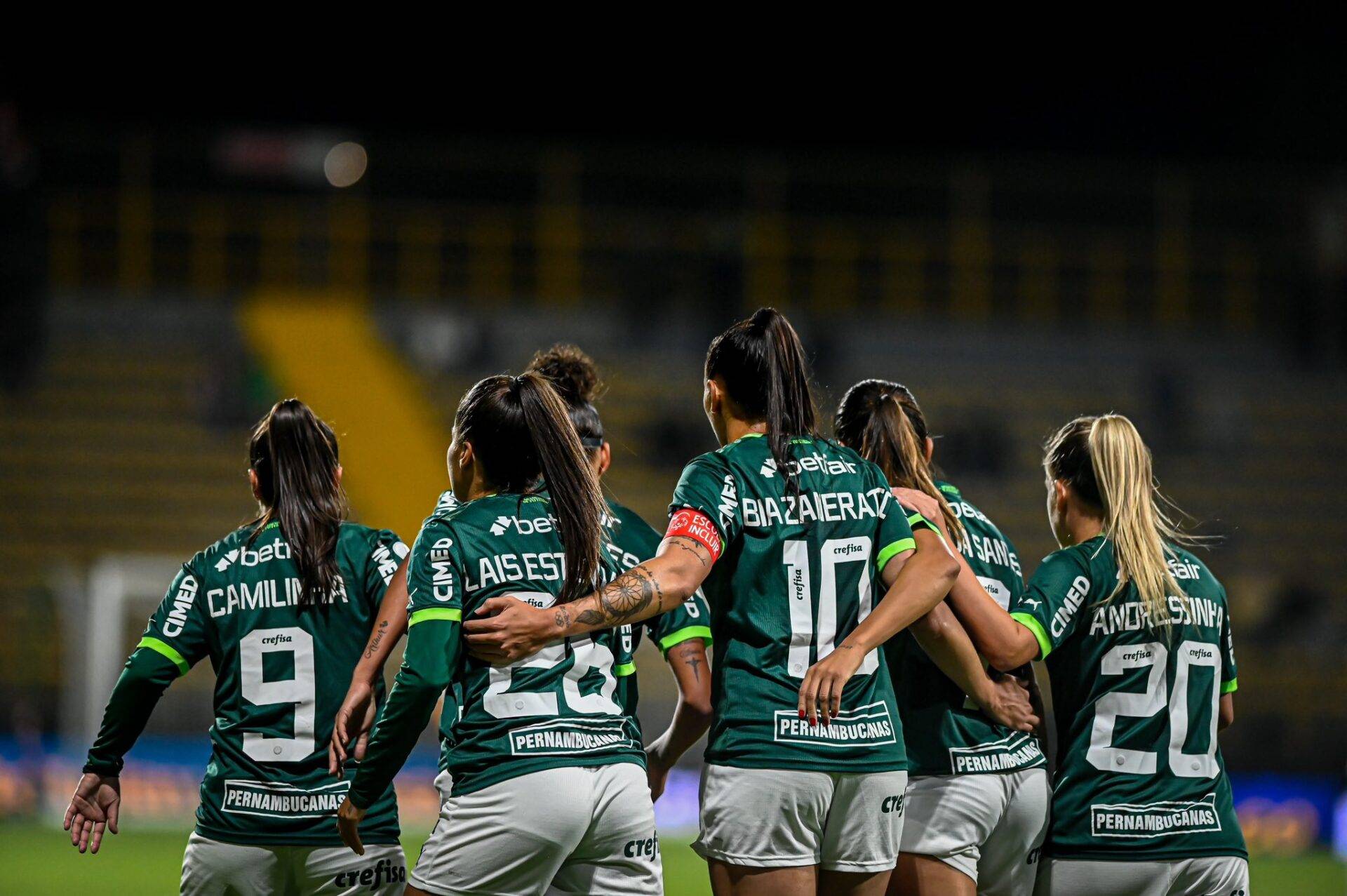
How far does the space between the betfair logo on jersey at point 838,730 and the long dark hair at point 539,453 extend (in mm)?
600

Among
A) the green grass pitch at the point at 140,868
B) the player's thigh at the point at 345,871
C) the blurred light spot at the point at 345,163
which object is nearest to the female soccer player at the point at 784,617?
the player's thigh at the point at 345,871

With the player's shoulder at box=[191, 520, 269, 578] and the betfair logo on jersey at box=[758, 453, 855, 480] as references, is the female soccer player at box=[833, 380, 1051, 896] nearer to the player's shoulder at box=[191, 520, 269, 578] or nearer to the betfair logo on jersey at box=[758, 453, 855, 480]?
the betfair logo on jersey at box=[758, 453, 855, 480]

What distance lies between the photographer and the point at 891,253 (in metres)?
22.1

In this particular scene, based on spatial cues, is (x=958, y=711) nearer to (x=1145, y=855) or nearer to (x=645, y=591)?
(x=1145, y=855)

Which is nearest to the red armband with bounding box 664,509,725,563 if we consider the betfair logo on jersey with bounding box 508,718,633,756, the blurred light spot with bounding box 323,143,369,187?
the betfair logo on jersey with bounding box 508,718,633,756

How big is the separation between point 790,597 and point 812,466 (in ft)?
1.17

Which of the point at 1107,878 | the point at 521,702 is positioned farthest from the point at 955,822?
the point at 521,702

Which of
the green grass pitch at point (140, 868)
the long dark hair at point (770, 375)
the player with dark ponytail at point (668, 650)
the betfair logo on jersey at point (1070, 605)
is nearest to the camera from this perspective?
the player with dark ponytail at point (668, 650)

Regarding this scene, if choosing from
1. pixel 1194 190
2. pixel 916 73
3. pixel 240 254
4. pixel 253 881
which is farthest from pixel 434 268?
pixel 253 881

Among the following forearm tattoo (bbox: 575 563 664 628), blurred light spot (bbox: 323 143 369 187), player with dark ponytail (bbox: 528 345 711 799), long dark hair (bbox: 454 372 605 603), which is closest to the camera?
forearm tattoo (bbox: 575 563 664 628)

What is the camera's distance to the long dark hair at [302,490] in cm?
428

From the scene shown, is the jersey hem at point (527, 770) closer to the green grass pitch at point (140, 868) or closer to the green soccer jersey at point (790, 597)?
the green soccer jersey at point (790, 597)

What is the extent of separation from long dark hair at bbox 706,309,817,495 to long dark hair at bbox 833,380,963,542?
17.0 inches

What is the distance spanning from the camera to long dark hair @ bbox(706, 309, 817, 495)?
13.2 ft
